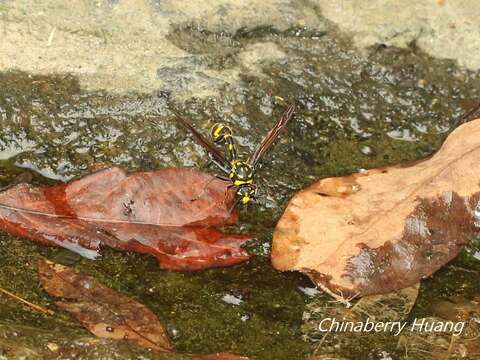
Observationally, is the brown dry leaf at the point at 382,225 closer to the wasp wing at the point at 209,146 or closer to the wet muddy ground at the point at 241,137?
the wet muddy ground at the point at 241,137

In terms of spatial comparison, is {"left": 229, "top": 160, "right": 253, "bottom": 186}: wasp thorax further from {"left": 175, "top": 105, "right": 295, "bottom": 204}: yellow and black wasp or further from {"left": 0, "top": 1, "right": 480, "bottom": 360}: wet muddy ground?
{"left": 0, "top": 1, "right": 480, "bottom": 360}: wet muddy ground

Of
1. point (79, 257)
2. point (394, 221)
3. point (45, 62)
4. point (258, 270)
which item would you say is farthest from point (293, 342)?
point (45, 62)

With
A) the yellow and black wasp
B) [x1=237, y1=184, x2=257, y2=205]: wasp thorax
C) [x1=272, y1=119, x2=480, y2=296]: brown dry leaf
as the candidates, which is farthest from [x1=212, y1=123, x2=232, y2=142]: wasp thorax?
[x1=272, y1=119, x2=480, y2=296]: brown dry leaf

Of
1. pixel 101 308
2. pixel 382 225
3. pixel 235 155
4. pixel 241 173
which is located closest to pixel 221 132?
pixel 235 155

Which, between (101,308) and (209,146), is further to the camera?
(209,146)

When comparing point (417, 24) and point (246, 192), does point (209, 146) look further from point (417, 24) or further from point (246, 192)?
point (417, 24)

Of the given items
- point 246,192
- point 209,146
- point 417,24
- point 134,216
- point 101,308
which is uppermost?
point 417,24
